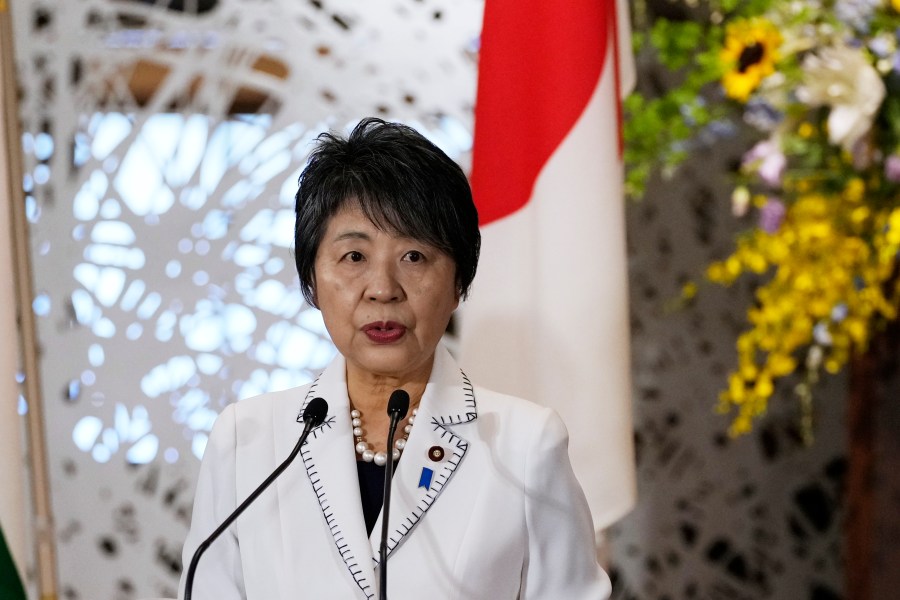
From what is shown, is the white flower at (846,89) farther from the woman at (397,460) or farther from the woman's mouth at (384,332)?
the woman's mouth at (384,332)

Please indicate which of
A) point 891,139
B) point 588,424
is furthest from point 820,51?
point 588,424

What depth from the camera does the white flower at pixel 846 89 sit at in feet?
5.30

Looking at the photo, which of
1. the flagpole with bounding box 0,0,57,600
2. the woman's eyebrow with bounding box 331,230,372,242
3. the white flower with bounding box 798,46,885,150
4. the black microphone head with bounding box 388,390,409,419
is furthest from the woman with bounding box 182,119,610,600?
the white flower with bounding box 798,46,885,150

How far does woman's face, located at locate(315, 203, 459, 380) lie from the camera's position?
111 centimetres

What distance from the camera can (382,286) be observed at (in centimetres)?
110

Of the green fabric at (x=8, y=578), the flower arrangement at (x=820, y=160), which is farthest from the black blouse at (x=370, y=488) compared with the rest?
the flower arrangement at (x=820, y=160)

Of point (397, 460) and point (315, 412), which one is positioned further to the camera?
point (397, 460)

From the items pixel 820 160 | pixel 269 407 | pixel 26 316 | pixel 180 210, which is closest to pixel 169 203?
pixel 180 210

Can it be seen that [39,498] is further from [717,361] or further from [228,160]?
[717,361]

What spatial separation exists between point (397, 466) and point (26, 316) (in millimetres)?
736

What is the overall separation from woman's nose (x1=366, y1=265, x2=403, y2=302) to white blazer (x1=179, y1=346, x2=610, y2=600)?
0.14m

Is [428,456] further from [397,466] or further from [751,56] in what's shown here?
[751,56]

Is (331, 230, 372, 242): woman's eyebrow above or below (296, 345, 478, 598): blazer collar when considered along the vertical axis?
above

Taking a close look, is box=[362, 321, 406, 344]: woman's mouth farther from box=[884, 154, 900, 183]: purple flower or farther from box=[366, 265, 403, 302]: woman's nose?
box=[884, 154, 900, 183]: purple flower
